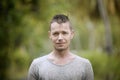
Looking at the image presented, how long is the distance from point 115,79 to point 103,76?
1.47 meters

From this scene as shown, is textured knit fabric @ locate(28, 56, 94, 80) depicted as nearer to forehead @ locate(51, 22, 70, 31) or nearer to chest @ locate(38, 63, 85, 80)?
chest @ locate(38, 63, 85, 80)

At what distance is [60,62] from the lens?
384 centimetres

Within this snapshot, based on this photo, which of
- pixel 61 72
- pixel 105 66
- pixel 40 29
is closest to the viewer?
pixel 61 72

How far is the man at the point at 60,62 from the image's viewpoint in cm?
379

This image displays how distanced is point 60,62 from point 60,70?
0.08 m

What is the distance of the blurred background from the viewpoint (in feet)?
56.7

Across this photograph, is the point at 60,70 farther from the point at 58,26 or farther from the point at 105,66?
the point at 105,66

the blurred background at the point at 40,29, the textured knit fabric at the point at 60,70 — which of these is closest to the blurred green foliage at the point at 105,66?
the blurred background at the point at 40,29

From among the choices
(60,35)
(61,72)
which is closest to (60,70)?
(61,72)

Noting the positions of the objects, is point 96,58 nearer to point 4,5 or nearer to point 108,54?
point 108,54

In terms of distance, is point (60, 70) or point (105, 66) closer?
point (60, 70)

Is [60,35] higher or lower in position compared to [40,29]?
higher

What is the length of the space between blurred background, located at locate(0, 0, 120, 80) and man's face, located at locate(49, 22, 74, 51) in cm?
1202

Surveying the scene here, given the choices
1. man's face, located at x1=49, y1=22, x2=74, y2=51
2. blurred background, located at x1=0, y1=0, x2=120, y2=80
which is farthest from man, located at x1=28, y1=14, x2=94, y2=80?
blurred background, located at x1=0, y1=0, x2=120, y2=80
